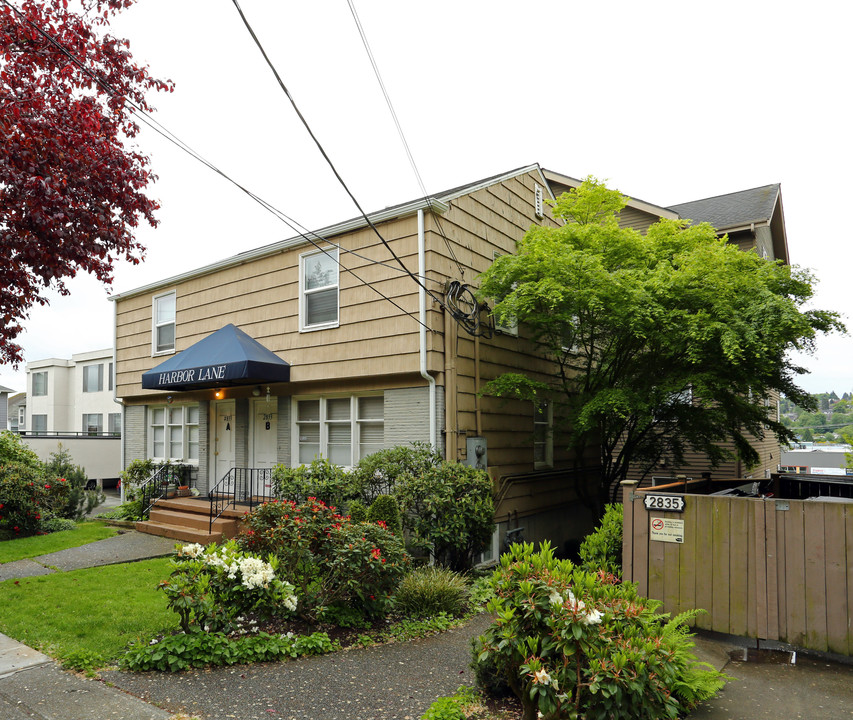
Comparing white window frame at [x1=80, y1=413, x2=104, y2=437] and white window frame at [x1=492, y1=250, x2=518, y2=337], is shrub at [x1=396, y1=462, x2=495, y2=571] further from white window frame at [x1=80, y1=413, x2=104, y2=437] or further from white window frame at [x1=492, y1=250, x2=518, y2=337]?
white window frame at [x1=80, y1=413, x2=104, y2=437]

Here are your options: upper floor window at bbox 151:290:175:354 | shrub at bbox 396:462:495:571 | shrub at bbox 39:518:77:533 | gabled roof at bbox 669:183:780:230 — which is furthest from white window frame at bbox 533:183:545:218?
shrub at bbox 39:518:77:533

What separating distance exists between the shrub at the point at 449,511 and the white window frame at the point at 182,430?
7.24 meters

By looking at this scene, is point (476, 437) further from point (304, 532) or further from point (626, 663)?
point (626, 663)

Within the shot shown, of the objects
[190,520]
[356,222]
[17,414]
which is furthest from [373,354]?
[17,414]

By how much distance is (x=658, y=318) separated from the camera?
9.31 m

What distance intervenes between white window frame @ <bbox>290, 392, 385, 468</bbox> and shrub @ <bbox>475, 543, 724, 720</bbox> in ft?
22.5

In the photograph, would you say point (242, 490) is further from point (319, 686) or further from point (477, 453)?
point (319, 686)

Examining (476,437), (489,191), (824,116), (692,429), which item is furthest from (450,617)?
(824,116)

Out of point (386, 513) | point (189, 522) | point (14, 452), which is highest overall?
point (14, 452)

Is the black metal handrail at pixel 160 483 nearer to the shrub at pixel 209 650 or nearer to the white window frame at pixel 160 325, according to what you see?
the white window frame at pixel 160 325

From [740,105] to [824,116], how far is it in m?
1.57

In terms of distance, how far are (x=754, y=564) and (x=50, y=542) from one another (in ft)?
36.6

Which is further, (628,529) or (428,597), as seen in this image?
(428,597)

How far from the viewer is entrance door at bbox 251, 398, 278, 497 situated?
1231cm
